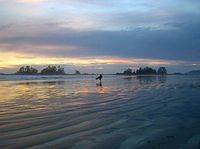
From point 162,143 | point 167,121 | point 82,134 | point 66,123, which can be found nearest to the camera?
point 162,143

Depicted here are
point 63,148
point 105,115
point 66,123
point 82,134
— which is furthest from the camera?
point 105,115

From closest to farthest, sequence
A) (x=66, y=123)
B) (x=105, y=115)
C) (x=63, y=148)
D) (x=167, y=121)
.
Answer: (x=63, y=148) < (x=66, y=123) < (x=167, y=121) < (x=105, y=115)

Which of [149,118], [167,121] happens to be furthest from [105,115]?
[167,121]

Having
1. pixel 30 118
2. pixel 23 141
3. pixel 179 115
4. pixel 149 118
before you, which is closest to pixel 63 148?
pixel 23 141

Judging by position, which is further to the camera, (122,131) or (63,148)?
(122,131)

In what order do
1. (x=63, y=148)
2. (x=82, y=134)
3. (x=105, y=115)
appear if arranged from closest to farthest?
1. (x=63, y=148)
2. (x=82, y=134)
3. (x=105, y=115)

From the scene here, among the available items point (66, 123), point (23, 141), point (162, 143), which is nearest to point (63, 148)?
point (23, 141)

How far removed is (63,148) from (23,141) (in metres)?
1.25

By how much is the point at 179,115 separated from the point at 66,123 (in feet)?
16.6

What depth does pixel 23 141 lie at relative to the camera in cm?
808

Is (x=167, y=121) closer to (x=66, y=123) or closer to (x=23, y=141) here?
(x=66, y=123)

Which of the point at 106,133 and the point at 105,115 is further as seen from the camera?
the point at 105,115

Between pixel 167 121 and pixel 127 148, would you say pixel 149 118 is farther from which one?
pixel 127 148

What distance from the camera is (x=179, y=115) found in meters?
13.2
